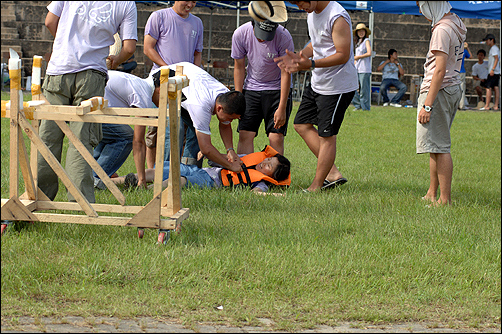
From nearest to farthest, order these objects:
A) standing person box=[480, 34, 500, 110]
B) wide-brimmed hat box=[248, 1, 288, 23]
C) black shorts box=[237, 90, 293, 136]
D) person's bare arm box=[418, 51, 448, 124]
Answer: wide-brimmed hat box=[248, 1, 288, 23] → person's bare arm box=[418, 51, 448, 124] → black shorts box=[237, 90, 293, 136] → standing person box=[480, 34, 500, 110]

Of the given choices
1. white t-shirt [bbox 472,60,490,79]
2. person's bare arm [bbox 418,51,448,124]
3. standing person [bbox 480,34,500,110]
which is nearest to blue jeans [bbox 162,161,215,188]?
person's bare arm [bbox 418,51,448,124]

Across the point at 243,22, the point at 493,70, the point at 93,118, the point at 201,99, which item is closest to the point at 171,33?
the point at 201,99

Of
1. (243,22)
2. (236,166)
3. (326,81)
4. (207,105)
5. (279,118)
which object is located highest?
(243,22)

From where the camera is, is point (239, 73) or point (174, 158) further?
point (239, 73)

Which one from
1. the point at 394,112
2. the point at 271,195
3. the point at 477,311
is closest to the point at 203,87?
the point at 271,195

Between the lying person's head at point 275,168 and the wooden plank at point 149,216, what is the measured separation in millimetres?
2240

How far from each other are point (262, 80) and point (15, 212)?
317 centimetres

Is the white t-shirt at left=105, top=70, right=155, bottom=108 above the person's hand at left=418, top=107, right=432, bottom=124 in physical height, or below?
above

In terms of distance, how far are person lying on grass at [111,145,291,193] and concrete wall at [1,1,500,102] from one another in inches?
570

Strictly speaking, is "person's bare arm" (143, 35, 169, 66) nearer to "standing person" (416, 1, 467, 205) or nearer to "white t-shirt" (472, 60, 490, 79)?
"standing person" (416, 1, 467, 205)

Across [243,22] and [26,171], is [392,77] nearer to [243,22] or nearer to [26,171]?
[243,22]

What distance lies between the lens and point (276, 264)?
3627 mm

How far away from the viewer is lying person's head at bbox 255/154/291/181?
5.88m

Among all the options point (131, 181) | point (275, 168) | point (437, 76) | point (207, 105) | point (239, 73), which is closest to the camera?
point (437, 76)
